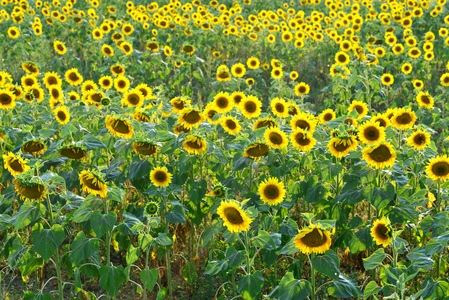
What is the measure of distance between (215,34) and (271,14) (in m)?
1.90

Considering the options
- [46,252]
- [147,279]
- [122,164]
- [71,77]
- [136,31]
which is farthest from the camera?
[136,31]

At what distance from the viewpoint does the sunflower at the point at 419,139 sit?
3458 mm

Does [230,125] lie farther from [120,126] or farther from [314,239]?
[314,239]

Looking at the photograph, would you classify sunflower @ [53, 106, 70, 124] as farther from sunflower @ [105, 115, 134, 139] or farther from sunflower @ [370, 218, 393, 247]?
sunflower @ [370, 218, 393, 247]

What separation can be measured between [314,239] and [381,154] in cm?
86

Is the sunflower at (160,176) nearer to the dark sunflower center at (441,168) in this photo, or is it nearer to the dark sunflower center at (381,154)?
the dark sunflower center at (381,154)

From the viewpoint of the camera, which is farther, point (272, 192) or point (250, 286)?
point (272, 192)

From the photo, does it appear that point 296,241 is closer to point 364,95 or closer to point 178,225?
point 178,225

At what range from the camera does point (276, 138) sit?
11.3 ft

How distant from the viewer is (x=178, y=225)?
396cm

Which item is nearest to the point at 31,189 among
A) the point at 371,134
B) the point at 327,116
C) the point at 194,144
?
the point at 194,144

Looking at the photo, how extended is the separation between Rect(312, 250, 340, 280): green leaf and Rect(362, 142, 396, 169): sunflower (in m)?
0.74

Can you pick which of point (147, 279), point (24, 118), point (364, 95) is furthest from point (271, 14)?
point (147, 279)

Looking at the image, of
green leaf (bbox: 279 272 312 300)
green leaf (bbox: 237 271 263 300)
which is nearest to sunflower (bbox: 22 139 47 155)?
green leaf (bbox: 237 271 263 300)
